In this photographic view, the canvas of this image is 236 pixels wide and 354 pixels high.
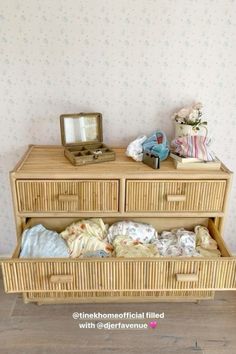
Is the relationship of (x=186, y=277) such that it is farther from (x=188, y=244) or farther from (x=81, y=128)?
(x=81, y=128)

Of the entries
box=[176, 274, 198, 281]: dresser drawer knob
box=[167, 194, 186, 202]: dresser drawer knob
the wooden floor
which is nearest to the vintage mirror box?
box=[167, 194, 186, 202]: dresser drawer knob

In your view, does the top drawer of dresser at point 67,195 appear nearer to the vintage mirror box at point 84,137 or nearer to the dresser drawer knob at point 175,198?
the vintage mirror box at point 84,137

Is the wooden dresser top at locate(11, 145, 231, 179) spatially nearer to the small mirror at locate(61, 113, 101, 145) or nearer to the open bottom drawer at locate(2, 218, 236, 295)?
the small mirror at locate(61, 113, 101, 145)

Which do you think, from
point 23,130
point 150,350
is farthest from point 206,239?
point 23,130

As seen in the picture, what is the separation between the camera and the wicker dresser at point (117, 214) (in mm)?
1281

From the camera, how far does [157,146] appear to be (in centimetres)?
152

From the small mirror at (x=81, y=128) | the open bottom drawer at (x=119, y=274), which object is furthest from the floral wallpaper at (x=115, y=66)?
the open bottom drawer at (x=119, y=274)

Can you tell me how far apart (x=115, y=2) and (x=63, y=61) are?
39 centimetres

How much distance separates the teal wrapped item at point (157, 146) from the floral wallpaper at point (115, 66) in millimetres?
181

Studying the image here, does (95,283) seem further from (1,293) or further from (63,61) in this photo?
(63,61)

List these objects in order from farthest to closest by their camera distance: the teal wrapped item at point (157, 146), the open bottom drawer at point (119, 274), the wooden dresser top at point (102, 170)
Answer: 1. the teal wrapped item at point (157, 146)
2. the wooden dresser top at point (102, 170)
3. the open bottom drawer at point (119, 274)

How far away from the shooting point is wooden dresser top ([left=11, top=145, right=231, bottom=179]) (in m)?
1.40

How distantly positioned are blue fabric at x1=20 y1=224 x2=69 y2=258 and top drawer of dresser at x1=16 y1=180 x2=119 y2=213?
12cm

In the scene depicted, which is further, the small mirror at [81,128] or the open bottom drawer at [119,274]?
the small mirror at [81,128]
